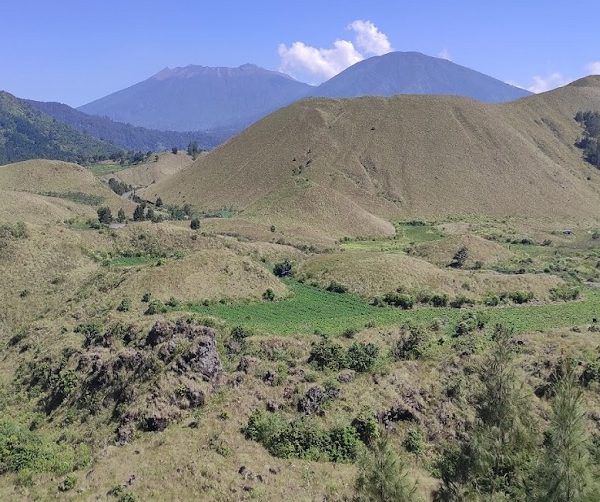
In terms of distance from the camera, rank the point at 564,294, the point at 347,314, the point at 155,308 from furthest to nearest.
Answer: the point at 564,294 < the point at 347,314 < the point at 155,308

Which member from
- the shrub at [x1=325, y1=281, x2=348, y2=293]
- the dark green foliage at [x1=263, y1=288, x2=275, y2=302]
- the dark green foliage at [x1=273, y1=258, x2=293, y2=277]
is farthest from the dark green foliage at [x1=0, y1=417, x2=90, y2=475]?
the dark green foliage at [x1=273, y1=258, x2=293, y2=277]

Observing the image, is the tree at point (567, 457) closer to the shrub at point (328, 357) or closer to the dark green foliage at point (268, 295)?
the shrub at point (328, 357)

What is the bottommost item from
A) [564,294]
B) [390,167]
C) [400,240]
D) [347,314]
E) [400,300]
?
[347,314]

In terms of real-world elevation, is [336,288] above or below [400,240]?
below

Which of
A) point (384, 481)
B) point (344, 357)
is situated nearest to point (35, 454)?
point (344, 357)

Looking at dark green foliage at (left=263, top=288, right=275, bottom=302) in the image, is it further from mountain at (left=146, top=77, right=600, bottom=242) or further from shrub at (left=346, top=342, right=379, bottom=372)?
mountain at (left=146, top=77, right=600, bottom=242)

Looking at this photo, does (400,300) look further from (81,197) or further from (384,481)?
(81,197)

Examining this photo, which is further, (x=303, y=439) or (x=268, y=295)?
(x=268, y=295)
